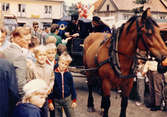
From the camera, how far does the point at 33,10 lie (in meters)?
44.4

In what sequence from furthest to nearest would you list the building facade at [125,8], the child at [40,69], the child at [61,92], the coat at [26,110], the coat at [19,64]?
the building facade at [125,8] → the child at [61,92] → the child at [40,69] → the coat at [19,64] → the coat at [26,110]

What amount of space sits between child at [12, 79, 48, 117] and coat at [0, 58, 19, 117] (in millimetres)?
109

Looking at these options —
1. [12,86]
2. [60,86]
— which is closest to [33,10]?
[60,86]

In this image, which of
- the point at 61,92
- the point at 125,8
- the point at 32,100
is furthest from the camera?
the point at 125,8

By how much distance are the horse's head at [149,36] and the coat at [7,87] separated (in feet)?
8.05

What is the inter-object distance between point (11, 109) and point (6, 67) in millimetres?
532

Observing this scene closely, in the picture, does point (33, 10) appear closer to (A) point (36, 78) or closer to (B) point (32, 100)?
(A) point (36, 78)

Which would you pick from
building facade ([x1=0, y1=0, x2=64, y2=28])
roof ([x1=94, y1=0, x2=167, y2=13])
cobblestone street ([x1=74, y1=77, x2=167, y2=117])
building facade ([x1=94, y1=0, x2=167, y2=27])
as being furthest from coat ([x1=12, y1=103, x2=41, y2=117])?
roof ([x1=94, y1=0, x2=167, y2=13])

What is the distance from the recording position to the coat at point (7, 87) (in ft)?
7.95

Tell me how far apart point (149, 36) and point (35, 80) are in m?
2.27

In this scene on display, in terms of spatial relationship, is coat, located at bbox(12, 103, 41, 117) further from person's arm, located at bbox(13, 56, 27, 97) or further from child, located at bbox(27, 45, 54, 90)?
child, located at bbox(27, 45, 54, 90)

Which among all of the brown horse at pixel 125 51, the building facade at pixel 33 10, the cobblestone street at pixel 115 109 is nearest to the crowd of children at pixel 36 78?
the brown horse at pixel 125 51

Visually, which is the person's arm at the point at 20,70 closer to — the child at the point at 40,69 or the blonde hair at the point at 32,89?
the blonde hair at the point at 32,89

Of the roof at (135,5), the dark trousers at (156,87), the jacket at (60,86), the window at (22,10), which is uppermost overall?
the roof at (135,5)
